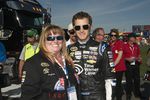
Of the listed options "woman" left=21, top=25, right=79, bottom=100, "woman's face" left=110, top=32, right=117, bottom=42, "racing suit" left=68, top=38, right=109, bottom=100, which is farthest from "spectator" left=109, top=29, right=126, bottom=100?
"woman" left=21, top=25, right=79, bottom=100

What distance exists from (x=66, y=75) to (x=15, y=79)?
349 inches

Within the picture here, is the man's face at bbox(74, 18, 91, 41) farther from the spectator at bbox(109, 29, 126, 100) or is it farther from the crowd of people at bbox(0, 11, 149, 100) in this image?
the spectator at bbox(109, 29, 126, 100)

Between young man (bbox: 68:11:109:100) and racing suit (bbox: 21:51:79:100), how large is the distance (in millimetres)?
1017

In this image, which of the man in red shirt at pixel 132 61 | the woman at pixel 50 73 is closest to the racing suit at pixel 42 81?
the woman at pixel 50 73

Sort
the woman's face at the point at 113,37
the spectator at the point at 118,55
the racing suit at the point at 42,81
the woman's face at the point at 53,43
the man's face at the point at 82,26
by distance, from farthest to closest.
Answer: the spectator at the point at 118,55, the woman's face at the point at 113,37, the man's face at the point at 82,26, the woman's face at the point at 53,43, the racing suit at the point at 42,81

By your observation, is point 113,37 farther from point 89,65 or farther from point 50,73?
point 50,73

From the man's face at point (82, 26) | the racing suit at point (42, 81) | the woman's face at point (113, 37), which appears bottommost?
the racing suit at point (42, 81)

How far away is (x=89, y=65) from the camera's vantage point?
4520mm

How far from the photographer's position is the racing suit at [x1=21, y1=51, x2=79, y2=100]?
336 centimetres

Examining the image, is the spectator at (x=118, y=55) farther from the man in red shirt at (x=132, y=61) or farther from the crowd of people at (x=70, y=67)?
the crowd of people at (x=70, y=67)

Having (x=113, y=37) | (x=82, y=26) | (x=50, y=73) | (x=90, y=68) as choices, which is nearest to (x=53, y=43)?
(x=50, y=73)

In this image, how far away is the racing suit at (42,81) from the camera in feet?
11.0

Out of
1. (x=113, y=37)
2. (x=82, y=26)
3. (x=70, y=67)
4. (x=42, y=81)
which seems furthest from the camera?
(x=113, y=37)

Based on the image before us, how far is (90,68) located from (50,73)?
45.2 inches
